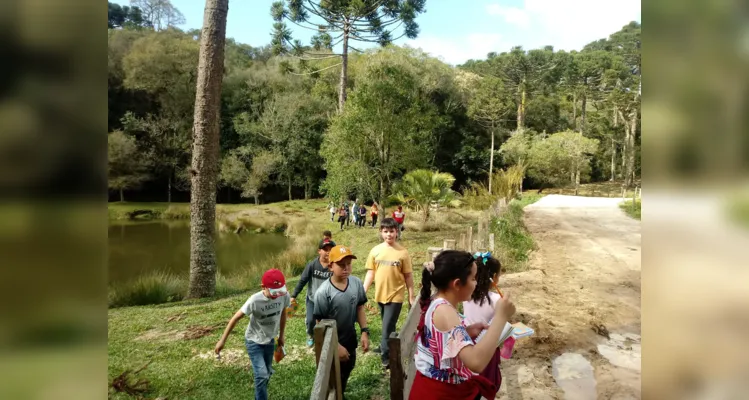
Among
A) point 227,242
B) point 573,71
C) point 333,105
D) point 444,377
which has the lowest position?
point 227,242

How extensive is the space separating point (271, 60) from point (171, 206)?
14786mm

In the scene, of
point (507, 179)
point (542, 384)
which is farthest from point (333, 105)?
point (542, 384)

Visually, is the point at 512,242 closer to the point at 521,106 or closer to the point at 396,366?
the point at 396,366

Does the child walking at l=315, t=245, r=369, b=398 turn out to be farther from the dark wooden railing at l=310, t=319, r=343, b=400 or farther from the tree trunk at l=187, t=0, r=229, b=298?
the tree trunk at l=187, t=0, r=229, b=298

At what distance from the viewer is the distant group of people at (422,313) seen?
6.16ft

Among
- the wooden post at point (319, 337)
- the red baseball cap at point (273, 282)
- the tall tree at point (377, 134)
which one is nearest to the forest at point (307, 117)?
the tall tree at point (377, 134)

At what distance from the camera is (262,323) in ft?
11.0

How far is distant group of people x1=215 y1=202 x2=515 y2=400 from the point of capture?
188 centimetres

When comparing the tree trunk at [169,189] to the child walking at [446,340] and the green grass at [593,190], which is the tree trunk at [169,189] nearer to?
the green grass at [593,190]

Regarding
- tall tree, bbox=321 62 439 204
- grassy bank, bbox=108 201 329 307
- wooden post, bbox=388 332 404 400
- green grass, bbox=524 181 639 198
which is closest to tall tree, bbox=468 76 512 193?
green grass, bbox=524 181 639 198

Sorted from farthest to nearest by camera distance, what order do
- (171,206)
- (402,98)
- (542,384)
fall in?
(171,206) → (402,98) → (542,384)

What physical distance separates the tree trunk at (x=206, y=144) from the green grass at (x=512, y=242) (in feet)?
18.7
